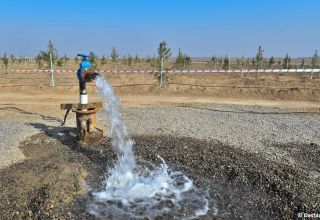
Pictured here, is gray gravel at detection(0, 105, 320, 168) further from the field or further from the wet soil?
the wet soil

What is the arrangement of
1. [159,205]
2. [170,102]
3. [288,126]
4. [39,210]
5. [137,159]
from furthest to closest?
[170,102] < [288,126] < [137,159] < [159,205] < [39,210]

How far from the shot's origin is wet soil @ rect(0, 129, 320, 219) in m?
5.08

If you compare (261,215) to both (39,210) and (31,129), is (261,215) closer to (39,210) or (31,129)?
(39,210)

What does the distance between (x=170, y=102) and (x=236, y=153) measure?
846 cm

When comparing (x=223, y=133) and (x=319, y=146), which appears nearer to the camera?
(x=319, y=146)

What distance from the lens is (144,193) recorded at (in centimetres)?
591

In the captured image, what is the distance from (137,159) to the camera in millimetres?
7441

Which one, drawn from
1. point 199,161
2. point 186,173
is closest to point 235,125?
point 199,161

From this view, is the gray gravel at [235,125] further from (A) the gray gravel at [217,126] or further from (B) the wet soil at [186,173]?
(B) the wet soil at [186,173]

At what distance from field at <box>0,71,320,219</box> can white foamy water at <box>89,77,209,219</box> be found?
22 cm

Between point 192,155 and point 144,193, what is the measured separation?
2.00 m

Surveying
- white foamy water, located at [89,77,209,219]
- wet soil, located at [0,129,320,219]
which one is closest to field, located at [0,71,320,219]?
wet soil, located at [0,129,320,219]

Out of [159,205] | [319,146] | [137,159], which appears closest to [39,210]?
[159,205]

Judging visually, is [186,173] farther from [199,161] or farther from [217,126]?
[217,126]
